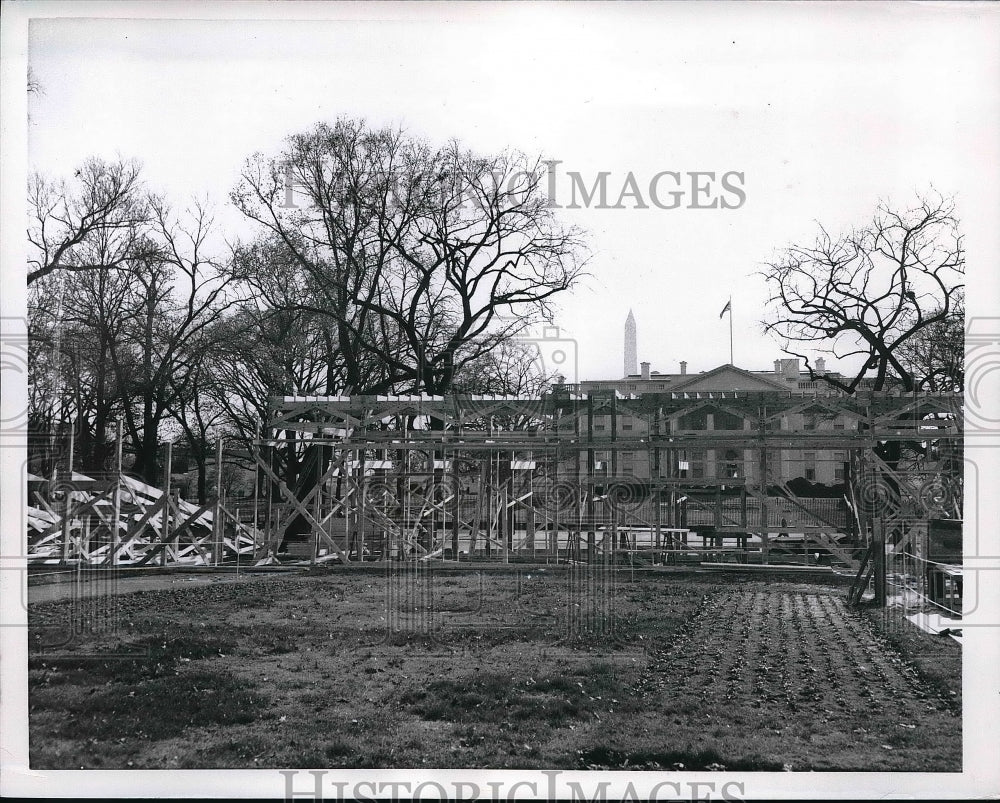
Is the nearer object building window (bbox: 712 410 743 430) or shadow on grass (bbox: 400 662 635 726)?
shadow on grass (bbox: 400 662 635 726)

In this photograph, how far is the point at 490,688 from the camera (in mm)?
7832

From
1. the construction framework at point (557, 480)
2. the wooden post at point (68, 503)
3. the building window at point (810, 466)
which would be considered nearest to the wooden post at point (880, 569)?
the construction framework at point (557, 480)

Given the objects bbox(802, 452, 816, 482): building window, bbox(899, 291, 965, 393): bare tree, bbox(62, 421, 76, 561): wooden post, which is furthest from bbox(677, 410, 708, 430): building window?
bbox(62, 421, 76, 561): wooden post

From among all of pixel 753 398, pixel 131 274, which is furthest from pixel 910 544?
pixel 131 274

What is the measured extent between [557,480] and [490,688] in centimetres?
667

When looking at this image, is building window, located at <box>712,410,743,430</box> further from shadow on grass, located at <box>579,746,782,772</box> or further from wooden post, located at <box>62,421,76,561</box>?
shadow on grass, located at <box>579,746,782,772</box>

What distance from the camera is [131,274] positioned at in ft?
39.6

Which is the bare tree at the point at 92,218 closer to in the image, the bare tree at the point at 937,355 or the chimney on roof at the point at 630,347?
the chimney on roof at the point at 630,347

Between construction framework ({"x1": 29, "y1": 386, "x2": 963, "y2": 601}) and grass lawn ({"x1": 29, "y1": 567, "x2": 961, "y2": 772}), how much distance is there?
307 centimetres

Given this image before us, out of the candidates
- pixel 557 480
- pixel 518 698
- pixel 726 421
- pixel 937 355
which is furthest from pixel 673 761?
pixel 937 355

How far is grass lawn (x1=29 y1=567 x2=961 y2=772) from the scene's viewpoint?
681 centimetres

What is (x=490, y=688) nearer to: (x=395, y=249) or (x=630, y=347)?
(x=630, y=347)

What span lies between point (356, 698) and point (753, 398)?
320 inches

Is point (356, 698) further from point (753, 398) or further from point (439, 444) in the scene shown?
point (753, 398)
